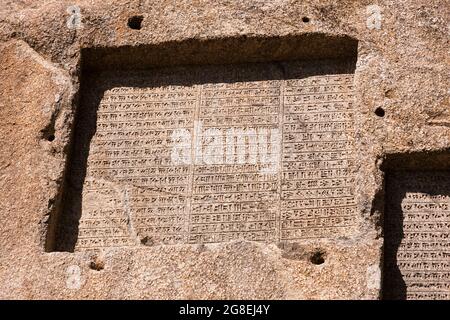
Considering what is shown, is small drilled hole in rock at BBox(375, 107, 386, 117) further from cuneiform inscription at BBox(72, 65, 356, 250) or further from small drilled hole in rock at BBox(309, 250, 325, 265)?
small drilled hole in rock at BBox(309, 250, 325, 265)

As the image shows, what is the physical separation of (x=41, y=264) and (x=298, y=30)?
6.59 ft

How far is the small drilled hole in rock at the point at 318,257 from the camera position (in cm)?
581

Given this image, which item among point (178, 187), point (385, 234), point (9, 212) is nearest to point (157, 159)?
point (178, 187)

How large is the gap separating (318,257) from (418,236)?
596mm

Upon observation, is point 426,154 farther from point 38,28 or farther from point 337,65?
point 38,28

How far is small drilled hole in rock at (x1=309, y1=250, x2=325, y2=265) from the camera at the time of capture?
581 cm

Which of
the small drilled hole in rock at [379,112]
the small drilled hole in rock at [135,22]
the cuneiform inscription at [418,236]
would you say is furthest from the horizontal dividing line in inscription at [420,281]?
the small drilled hole in rock at [135,22]

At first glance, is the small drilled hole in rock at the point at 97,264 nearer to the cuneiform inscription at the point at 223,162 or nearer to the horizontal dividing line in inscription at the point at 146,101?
the cuneiform inscription at the point at 223,162

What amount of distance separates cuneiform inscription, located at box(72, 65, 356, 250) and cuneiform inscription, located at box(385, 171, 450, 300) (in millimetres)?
251

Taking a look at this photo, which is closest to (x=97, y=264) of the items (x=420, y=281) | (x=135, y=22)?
(x=135, y=22)

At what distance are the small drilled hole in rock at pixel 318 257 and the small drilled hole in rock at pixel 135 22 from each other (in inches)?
72.9

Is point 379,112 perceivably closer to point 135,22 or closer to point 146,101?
point 146,101

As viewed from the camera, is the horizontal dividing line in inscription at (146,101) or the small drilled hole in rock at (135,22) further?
the small drilled hole in rock at (135,22)

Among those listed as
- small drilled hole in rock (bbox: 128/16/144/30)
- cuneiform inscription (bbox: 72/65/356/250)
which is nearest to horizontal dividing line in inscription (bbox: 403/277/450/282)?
cuneiform inscription (bbox: 72/65/356/250)
